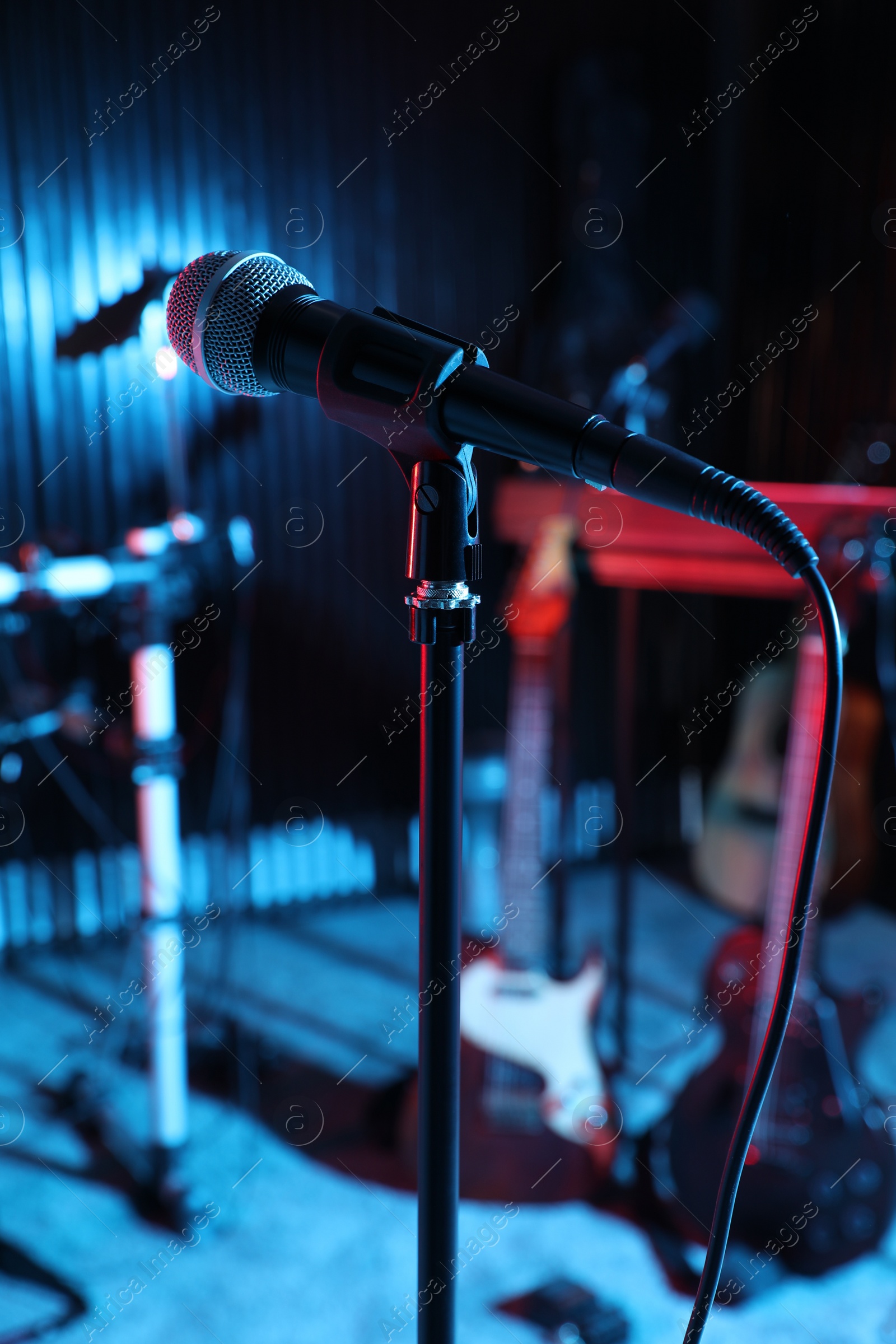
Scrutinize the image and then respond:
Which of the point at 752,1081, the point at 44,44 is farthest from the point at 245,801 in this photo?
the point at 752,1081

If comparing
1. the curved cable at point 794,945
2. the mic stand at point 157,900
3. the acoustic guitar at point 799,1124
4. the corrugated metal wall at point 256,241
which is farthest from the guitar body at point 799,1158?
the corrugated metal wall at point 256,241

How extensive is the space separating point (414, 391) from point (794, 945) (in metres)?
0.38

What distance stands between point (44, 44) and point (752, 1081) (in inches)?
96.2

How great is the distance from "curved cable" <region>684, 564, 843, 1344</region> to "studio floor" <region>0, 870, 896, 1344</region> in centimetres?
97

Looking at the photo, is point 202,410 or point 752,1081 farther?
point 202,410

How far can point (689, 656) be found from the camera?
3172 millimetres

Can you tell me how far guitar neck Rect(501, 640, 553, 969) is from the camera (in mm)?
1712

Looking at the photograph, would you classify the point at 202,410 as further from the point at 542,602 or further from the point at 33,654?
the point at 542,602

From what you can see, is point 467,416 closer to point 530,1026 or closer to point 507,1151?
point 530,1026

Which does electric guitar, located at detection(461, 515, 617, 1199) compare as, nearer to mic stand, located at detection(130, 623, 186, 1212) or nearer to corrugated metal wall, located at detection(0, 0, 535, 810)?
mic stand, located at detection(130, 623, 186, 1212)

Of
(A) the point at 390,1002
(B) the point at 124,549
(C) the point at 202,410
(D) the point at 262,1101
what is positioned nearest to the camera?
(B) the point at 124,549

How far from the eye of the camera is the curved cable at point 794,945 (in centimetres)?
53

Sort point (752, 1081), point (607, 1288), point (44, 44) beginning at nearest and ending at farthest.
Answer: point (752, 1081), point (607, 1288), point (44, 44)

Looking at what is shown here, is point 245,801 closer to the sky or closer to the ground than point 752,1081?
closer to the ground
